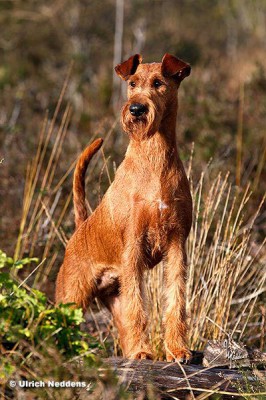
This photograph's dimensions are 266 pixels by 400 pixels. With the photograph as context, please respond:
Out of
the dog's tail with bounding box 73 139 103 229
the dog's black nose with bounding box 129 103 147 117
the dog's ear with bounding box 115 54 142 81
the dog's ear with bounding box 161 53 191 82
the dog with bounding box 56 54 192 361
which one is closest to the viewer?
the dog's black nose with bounding box 129 103 147 117

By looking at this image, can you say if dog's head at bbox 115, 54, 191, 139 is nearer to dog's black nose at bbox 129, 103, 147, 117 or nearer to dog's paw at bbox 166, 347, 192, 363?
dog's black nose at bbox 129, 103, 147, 117

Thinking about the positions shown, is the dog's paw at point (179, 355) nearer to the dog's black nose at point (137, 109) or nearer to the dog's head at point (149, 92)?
the dog's head at point (149, 92)

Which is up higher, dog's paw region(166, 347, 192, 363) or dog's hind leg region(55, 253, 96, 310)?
dog's hind leg region(55, 253, 96, 310)

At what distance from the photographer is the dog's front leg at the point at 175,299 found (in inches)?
167

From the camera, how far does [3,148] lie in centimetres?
902

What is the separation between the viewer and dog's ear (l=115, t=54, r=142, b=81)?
Answer: 448cm

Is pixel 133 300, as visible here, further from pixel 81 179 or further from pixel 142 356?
pixel 81 179

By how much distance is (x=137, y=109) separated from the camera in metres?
4.02

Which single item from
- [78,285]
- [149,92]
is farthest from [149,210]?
[78,285]

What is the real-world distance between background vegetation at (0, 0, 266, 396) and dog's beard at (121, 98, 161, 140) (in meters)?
0.98

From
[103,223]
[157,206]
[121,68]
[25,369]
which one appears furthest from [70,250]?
[25,369]

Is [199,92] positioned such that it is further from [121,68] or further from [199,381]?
[199,381]

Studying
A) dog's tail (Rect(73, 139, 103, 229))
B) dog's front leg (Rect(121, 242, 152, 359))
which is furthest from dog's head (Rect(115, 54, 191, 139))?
dog's front leg (Rect(121, 242, 152, 359))

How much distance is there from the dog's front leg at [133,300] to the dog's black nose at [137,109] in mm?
715
